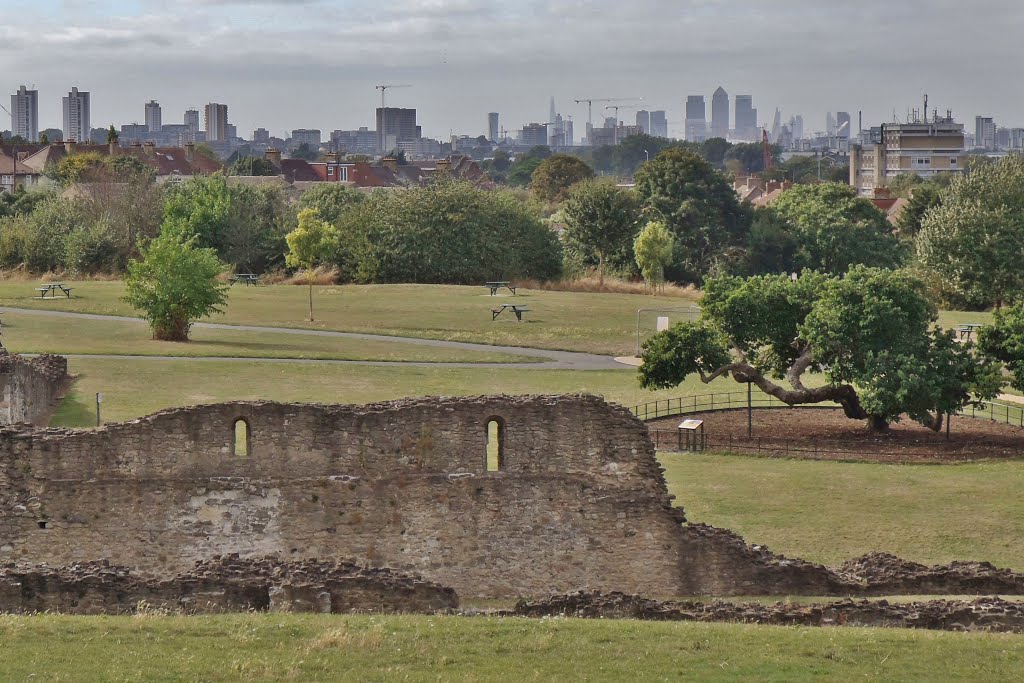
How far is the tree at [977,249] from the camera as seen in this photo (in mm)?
83688

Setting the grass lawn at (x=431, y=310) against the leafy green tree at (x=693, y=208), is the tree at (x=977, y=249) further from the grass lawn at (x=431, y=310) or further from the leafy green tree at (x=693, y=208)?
the leafy green tree at (x=693, y=208)

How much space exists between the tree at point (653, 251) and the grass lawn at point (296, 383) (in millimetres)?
40849

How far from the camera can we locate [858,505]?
32656 millimetres

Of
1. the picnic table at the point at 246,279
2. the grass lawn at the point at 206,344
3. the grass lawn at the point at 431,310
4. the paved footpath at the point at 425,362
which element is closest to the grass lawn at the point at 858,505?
the paved footpath at the point at 425,362

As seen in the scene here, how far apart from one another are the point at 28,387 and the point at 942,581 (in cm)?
2481

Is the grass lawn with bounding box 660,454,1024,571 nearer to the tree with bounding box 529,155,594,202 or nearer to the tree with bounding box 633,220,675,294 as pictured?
the tree with bounding box 633,220,675,294

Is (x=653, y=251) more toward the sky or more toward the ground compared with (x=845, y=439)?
more toward the sky

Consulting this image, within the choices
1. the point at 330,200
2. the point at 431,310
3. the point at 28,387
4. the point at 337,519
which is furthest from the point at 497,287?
the point at 337,519

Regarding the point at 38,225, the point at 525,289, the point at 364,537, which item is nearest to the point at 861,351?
the point at 364,537

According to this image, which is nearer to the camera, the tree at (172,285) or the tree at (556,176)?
the tree at (172,285)

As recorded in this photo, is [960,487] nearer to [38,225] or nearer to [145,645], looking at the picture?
[145,645]

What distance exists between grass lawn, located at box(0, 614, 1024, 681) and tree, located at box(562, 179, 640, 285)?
8555 centimetres

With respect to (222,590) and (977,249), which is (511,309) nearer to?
(977,249)

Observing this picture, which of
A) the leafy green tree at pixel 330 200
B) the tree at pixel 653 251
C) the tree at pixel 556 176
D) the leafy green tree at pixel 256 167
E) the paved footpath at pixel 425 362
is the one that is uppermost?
the leafy green tree at pixel 256 167
